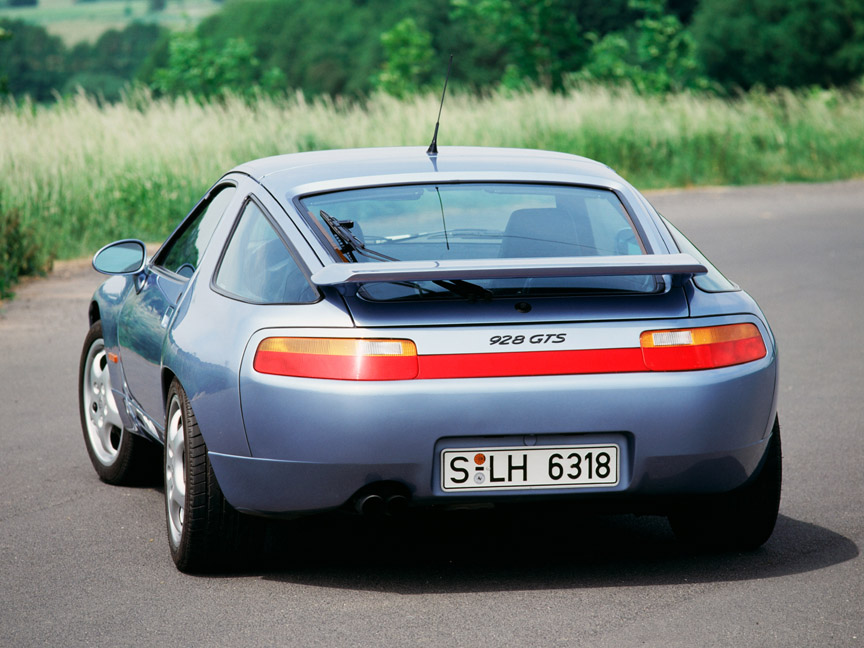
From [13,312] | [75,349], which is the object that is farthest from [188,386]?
[13,312]

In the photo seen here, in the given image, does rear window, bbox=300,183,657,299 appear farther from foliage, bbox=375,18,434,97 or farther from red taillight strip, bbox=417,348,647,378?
foliage, bbox=375,18,434,97

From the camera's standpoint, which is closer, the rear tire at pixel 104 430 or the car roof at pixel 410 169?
the car roof at pixel 410 169

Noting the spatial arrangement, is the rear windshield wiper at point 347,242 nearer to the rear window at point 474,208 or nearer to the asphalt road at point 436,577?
the rear window at point 474,208

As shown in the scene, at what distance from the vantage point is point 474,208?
4789 millimetres

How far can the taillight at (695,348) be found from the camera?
13.0 feet

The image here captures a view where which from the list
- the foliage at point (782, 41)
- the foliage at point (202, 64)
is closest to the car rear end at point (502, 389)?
the foliage at point (782, 41)

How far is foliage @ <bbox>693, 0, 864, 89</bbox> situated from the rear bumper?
168 feet

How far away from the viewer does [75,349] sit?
31.2ft

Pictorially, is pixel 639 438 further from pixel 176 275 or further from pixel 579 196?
pixel 176 275

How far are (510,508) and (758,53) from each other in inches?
2128

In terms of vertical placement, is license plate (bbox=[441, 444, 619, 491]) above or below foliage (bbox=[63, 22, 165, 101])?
above

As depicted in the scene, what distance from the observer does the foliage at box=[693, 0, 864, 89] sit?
2068 inches

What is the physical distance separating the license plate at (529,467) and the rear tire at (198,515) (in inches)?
31.7

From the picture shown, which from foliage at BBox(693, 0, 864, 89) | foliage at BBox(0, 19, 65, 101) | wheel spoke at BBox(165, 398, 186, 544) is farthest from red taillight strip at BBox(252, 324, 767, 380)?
foliage at BBox(0, 19, 65, 101)
